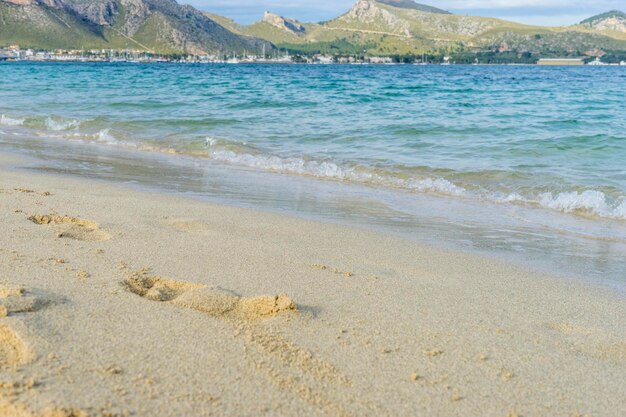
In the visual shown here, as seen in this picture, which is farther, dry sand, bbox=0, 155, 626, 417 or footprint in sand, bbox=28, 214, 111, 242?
footprint in sand, bbox=28, 214, 111, 242

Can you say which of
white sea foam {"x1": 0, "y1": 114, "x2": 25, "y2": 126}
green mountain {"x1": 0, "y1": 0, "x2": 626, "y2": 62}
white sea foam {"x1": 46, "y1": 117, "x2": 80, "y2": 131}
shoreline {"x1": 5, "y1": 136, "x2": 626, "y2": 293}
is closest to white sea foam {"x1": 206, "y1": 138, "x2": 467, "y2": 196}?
shoreline {"x1": 5, "y1": 136, "x2": 626, "y2": 293}

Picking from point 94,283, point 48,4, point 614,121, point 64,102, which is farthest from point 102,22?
point 94,283

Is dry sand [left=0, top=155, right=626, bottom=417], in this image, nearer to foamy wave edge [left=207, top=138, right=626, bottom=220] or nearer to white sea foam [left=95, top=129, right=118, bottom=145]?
foamy wave edge [left=207, top=138, right=626, bottom=220]

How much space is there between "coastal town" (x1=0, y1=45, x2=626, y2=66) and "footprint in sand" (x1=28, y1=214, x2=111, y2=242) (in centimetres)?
13070

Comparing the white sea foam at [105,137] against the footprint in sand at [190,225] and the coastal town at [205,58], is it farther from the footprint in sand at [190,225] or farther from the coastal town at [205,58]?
the coastal town at [205,58]

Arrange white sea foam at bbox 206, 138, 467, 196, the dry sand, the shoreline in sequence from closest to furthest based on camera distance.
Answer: the dry sand → the shoreline → white sea foam at bbox 206, 138, 467, 196

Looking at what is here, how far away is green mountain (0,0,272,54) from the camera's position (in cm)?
15388

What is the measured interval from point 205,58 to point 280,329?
154277 millimetres

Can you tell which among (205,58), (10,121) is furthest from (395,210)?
(205,58)

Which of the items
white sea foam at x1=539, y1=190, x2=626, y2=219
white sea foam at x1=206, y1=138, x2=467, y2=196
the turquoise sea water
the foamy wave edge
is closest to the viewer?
the turquoise sea water

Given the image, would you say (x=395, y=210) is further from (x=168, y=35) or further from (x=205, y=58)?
(x=168, y=35)

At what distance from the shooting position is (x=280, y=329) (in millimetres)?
3197

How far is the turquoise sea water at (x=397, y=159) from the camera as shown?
692 cm

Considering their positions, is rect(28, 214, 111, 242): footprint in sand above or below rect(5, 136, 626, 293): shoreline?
above
